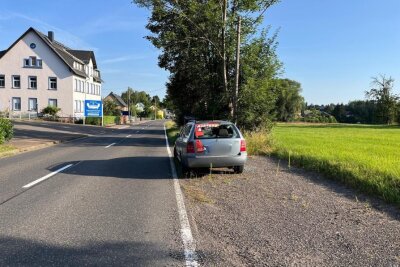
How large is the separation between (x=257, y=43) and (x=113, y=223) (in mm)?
18868

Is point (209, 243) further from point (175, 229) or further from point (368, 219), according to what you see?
point (368, 219)

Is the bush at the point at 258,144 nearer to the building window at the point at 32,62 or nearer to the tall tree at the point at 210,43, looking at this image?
the tall tree at the point at 210,43

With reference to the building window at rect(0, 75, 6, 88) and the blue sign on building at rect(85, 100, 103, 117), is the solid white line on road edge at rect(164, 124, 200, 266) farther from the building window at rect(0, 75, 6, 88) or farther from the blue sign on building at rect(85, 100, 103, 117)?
the building window at rect(0, 75, 6, 88)

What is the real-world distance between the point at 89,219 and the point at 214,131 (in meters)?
6.14

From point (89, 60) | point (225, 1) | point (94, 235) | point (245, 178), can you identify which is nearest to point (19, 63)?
point (89, 60)

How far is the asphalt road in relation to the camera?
4.93 metres

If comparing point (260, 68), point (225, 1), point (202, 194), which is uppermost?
point (225, 1)

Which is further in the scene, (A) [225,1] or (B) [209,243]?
(A) [225,1]

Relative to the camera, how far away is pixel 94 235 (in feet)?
18.8

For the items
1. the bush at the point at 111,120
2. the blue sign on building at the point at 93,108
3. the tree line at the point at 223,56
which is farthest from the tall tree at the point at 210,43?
the bush at the point at 111,120

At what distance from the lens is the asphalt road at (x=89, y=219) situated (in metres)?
4.93

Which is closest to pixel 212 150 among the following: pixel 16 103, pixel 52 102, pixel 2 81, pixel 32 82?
pixel 52 102

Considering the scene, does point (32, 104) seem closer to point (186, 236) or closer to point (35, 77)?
point (35, 77)

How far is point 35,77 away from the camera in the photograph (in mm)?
59625
